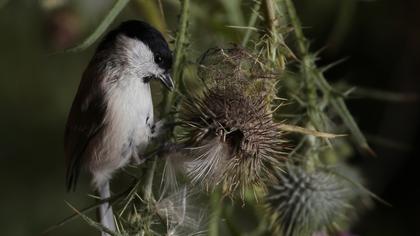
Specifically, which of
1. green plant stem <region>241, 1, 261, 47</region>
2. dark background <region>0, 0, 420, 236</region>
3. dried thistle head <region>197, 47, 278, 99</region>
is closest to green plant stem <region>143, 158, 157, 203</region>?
dried thistle head <region>197, 47, 278, 99</region>

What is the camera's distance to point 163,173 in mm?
1870

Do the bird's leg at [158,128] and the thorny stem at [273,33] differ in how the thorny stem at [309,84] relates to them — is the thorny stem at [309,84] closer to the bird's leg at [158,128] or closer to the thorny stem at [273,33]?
the thorny stem at [273,33]

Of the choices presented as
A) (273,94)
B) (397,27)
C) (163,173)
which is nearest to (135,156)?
(163,173)

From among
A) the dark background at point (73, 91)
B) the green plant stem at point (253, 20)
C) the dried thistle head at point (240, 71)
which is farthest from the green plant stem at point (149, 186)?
the dark background at point (73, 91)

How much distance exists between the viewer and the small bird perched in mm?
2174

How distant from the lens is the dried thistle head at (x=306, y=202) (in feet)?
7.38

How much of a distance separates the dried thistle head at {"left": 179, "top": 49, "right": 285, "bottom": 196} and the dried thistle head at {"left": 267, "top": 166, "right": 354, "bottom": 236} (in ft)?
1.27

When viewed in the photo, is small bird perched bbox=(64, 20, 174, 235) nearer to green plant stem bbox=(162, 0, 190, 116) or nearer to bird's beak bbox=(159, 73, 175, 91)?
bird's beak bbox=(159, 73, 175, 91)

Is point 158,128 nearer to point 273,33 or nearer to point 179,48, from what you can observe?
point 179,48

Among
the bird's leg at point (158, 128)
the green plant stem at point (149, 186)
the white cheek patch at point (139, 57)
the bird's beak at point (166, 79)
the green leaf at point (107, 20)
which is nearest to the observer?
the green leaf at point (107, 20)

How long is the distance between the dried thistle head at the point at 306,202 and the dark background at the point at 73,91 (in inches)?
34.8

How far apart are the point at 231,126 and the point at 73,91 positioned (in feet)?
9.03

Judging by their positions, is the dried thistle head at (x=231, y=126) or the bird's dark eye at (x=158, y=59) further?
the bird's dark eye at (x=158, y=59)

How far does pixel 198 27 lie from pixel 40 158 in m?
2.28
